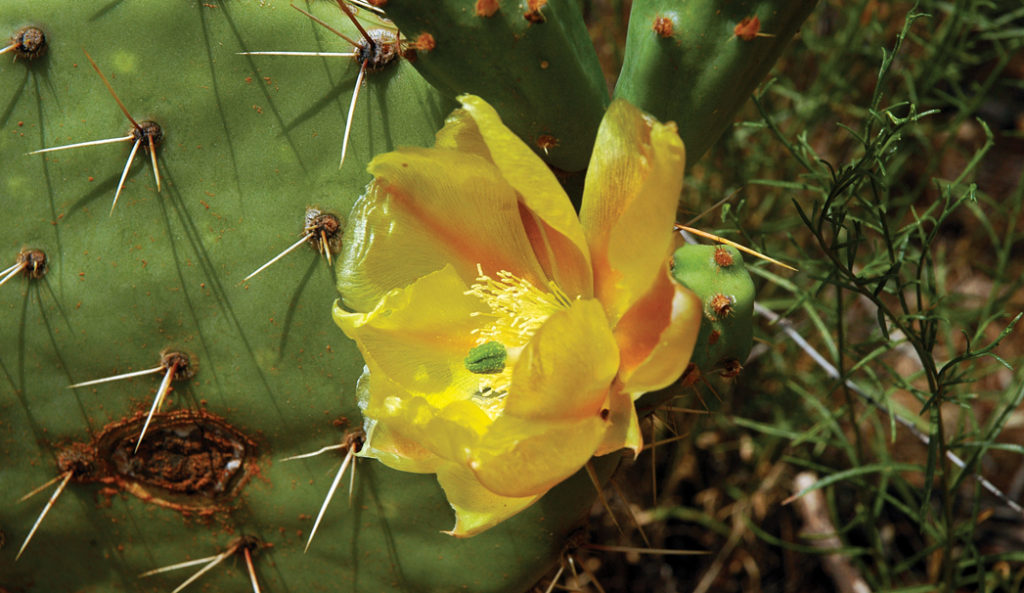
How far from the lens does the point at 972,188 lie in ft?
2.85

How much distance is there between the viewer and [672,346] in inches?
23.3

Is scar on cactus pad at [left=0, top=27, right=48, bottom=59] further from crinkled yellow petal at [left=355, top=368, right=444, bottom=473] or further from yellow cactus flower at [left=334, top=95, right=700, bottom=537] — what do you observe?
crinkled yellow petal at [left=355, top=368, right=444, bottom=473]

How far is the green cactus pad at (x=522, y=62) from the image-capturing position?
688 mm

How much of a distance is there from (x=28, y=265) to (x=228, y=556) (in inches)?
14.8

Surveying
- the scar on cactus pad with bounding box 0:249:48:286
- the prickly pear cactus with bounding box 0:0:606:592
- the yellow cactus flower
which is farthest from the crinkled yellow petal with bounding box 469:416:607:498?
the scar on cactus pad with bounding box 0:249:48:286

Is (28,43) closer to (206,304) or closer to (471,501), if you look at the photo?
(206,304)

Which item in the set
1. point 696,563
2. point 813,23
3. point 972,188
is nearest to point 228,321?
point 972,188

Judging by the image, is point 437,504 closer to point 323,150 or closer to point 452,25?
point 323,150

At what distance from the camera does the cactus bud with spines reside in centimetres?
72

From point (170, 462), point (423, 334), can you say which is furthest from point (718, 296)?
point (170, 462)

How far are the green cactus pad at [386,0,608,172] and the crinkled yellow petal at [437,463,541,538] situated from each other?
299 mm

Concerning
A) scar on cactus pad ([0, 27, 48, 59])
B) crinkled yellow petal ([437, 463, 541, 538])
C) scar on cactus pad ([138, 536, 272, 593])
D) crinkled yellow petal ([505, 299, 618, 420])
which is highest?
scar on cactus pad ([0, 27, 48, 59])

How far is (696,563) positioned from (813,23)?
1084 millimetres

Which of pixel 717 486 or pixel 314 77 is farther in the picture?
pixel 717 486
